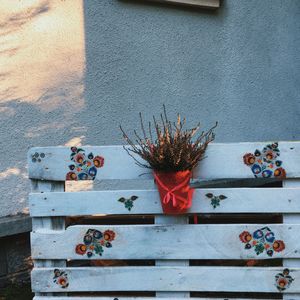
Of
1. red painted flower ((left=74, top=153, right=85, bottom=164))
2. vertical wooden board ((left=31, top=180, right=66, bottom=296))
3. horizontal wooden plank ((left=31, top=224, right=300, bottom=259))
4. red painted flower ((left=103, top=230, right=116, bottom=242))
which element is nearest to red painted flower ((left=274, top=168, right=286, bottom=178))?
horizontal wooden plank ((left=31, top=224, right=300, bottom=259))

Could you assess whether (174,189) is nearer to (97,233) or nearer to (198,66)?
(97,233)

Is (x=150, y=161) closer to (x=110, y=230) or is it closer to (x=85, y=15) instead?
(x=110, y=230)

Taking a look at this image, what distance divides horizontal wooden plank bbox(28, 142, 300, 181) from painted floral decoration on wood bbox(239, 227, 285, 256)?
316 millimetres

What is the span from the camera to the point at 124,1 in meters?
3.36

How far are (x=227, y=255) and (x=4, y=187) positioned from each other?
5.79 feet

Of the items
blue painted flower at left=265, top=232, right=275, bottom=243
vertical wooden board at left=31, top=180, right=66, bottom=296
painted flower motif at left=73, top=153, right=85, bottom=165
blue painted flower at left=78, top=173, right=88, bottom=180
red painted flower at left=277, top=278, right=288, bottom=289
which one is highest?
painted flower motif at left=73, top=153, right=85, bottom=165

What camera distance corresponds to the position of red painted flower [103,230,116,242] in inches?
84.1

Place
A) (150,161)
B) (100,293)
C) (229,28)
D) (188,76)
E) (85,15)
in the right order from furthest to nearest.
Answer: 1. (229,28)
2. (188,76)
3. (85,15)
4. (100,293)
5. (150,161)

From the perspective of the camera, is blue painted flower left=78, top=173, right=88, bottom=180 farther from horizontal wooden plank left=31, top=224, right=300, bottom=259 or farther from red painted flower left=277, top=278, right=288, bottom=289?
red painted flower left=277, top=278, right=288, bottom=289

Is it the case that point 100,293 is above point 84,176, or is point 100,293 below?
below

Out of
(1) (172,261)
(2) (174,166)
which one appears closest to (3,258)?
(1) (172,261)

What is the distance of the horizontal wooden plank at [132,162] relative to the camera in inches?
81.9

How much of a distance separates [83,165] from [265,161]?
1004 mm

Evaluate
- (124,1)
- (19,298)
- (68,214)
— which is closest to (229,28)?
(124,1)
